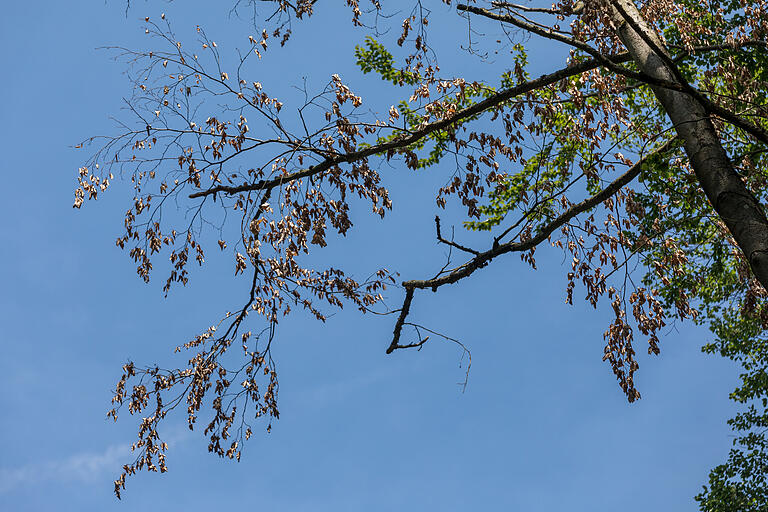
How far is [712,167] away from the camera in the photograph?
6055 mm

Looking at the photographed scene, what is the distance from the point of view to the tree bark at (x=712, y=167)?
555cm

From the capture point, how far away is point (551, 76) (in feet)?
22.0

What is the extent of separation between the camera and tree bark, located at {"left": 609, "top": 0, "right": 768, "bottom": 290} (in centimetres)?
555

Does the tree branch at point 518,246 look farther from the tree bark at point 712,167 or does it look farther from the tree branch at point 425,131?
the tree branch at point 425,131

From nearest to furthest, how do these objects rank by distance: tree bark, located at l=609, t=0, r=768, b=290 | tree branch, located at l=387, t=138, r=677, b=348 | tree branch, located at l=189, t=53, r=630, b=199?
tree bark, located at l=609, t=0, r=768, b=290
tree branch, located at l=189, t=53, r=630, b=199
tree branch, located at l=387, t=138, r=677, b=348

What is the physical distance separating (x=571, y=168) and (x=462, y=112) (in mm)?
3950

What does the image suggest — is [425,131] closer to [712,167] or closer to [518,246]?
[518,246]

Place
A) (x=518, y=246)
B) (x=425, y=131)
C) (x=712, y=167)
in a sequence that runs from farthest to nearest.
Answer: (x=518, y=246) < (x=425, y=131) < (x=712, y=167)

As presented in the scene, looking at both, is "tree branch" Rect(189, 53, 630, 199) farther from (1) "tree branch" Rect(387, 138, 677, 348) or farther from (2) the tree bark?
(1) "tree branch" Rect(387, 138, 677, 348)

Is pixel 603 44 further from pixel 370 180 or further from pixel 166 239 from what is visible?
pixel 166 239

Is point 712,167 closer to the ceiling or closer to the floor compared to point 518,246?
closer to the floor

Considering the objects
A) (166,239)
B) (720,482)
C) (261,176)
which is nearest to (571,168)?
(261,176)

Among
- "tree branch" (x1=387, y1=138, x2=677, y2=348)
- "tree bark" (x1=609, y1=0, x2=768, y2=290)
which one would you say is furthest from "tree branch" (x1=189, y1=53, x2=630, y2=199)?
"tree branch" (x1=387, y1=138, x2=677, y2=348)

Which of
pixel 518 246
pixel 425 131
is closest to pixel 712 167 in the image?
pixel 518 246
